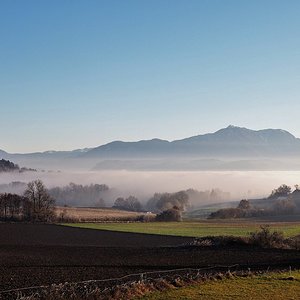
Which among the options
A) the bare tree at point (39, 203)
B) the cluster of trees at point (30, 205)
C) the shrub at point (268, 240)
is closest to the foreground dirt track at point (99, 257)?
the shrub at point (268, 240)

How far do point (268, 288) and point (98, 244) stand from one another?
1528 inches

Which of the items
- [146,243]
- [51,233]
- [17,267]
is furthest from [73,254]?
[51,233]

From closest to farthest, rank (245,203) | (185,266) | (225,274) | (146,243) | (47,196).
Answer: (225,274) → (185,266) → (146,243) → (47,196) → (245,203)

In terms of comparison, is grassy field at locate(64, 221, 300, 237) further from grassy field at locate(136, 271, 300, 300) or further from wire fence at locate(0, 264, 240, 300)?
grassy field at locate(136, 271, 300, 300)

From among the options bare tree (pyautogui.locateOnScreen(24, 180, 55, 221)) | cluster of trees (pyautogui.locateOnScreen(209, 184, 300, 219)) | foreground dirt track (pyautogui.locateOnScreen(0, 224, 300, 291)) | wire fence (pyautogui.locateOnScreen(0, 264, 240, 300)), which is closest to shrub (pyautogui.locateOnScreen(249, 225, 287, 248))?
foreground dirt track (pyautogui.locateOnScreen(0, 224, 300, 291))

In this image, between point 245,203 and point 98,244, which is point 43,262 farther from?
point 245,203

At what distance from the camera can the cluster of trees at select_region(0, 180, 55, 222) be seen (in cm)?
11538

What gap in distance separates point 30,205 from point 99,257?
72118 millimetres

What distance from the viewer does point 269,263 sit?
165 ft

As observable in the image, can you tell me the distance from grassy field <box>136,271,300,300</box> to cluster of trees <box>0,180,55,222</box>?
8285 centimetres

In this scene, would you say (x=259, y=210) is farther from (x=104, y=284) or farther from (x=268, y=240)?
(x=104, y=284)

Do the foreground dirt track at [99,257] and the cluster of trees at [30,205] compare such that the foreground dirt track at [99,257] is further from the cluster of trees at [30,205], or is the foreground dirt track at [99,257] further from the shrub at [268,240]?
the cluster of trees at [30,205]

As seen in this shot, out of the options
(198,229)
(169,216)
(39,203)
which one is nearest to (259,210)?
(169,216)

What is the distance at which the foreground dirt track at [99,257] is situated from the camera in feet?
131
